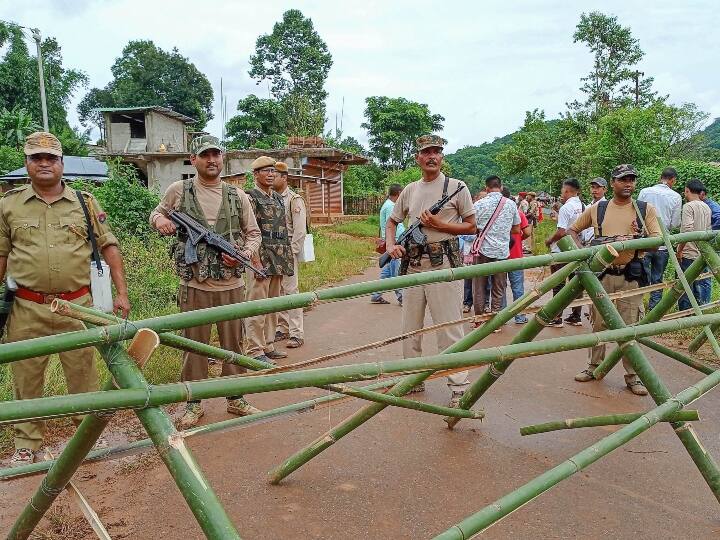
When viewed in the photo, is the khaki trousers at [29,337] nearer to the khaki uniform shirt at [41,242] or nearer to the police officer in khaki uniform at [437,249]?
the khaki uniform shirt at [41,242]

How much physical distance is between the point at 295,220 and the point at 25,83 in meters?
32.4

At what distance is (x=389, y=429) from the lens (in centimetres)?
375

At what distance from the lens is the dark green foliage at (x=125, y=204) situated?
9.45 meters

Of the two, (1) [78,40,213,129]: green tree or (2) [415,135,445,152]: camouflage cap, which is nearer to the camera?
(2) [415,135,445,152]: camouflage cap

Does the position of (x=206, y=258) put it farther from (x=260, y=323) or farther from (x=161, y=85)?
(x=161, y=85)

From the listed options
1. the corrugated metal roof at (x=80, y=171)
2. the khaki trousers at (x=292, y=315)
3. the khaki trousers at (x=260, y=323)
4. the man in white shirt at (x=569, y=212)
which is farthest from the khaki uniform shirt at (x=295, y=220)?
the corrugated metal roof at (x=80, y=171)

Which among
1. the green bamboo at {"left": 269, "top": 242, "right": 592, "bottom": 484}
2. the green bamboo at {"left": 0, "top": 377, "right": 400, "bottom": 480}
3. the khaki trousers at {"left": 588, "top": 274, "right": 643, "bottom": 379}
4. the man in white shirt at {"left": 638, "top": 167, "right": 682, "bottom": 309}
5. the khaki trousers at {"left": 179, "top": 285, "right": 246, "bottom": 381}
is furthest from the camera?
the man in white shirt at {"left": 638, "top": 167, "right": 682, "bottom": 309}

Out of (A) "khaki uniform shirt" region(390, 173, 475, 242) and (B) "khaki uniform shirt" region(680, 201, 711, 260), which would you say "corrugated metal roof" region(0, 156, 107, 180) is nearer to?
(A) "khaki uniform shirt" region(390, 173, 475, 242)

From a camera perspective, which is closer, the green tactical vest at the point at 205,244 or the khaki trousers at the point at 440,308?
the green tactical vest at the point at 205,244

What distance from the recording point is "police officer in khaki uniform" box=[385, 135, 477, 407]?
4.11 meters

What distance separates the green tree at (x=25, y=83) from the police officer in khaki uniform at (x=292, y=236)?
29325 millimetres

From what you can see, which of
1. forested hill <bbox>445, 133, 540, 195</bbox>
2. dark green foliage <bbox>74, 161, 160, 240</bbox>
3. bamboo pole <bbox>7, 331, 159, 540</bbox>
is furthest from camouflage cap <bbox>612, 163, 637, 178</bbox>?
forested hill <bbox>445, 133, 540, 195</bbox>

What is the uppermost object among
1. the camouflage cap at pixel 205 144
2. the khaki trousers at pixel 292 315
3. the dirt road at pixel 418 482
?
the camouflage cap at pixel 205 144

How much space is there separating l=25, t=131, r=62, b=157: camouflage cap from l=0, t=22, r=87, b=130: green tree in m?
31.0
